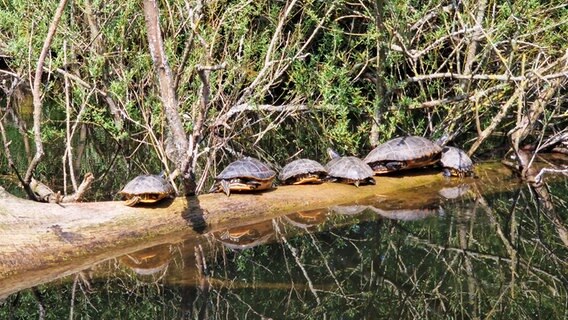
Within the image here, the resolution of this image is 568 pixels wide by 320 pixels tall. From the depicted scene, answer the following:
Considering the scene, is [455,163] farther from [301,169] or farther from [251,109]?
[251,109]

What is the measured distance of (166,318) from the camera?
14.1ft

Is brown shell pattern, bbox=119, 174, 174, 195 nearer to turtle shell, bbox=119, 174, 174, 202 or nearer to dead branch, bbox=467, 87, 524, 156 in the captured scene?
turtle shell, bbox=119, 174, 174, 202

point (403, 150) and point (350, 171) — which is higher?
point (403, 150)

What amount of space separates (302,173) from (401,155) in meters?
1.14

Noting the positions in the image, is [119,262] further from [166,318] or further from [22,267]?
[166,318]

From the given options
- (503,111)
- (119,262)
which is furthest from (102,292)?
(503,111)

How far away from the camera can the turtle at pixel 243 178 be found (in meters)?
6.34

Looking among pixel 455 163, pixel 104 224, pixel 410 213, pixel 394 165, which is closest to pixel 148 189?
pixel 104 224

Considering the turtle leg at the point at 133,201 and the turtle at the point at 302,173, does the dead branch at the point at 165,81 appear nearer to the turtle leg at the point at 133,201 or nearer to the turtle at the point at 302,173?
the turtle leg at the point at 133,201

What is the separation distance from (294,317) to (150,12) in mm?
3001

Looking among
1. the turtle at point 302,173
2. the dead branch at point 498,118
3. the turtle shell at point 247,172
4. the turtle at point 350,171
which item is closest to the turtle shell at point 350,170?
the turtle at point 350,171

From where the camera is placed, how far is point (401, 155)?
7355 mm

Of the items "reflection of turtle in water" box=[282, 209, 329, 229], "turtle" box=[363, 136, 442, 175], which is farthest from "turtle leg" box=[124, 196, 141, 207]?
"turtle" box=[363, 136, 442, 175]

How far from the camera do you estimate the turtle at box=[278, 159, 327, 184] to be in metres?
6.92
